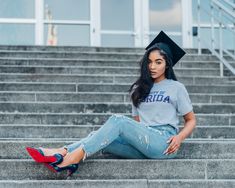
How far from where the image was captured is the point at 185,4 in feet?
34.4

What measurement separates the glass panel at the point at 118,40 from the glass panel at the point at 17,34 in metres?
1.54

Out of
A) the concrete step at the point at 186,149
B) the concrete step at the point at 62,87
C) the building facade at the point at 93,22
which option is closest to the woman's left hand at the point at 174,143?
the concrete step at the point at 186,149

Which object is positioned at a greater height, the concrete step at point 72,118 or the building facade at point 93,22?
the building facade at point 93,22

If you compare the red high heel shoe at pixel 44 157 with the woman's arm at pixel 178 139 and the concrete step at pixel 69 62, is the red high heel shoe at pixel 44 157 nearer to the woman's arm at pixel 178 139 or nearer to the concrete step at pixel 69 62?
the woman's arm at pixel 178 139

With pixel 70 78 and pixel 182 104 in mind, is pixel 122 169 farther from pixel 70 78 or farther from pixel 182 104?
pixel 70 78

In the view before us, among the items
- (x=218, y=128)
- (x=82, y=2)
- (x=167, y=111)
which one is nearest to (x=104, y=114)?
(x=218, y=128)

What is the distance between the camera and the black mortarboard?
3.77 meters

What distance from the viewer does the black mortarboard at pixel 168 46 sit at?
3.77 metres

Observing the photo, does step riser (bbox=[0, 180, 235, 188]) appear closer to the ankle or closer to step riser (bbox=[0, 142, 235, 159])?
the ankle

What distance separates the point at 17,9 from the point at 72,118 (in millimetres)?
5732

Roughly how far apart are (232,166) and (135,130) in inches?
32.5

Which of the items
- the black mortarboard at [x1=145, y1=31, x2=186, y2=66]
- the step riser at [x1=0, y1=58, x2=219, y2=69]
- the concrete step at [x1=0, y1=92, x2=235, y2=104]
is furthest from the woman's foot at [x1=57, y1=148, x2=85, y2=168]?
the step riser at [x1=0, y1=58, x2=219, y2=69]

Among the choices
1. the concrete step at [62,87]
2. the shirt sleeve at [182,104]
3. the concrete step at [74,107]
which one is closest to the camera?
the shirt sleeve at [182,104]

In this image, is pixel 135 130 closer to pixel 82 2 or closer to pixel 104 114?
pixel 104 114
